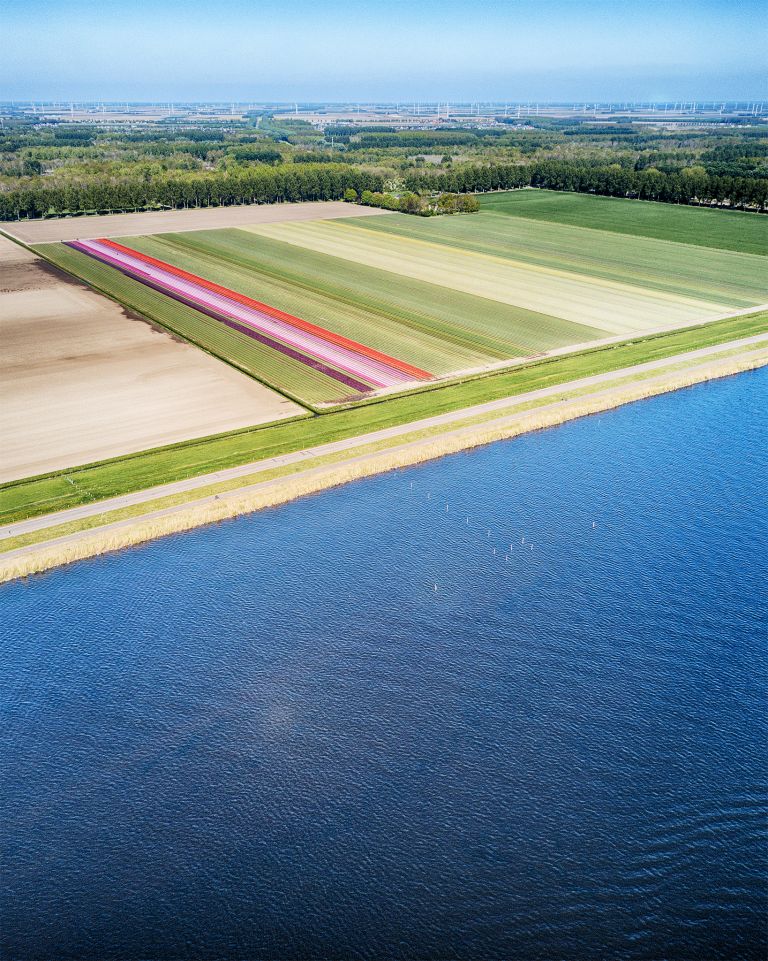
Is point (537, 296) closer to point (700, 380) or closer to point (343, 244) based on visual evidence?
point (700, 380)

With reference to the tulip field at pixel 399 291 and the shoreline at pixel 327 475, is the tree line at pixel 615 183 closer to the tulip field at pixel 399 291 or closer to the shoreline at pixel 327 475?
the tulip field at pixel 399 291

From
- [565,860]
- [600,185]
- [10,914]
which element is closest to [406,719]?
[565,860]

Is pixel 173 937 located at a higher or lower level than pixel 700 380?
lower

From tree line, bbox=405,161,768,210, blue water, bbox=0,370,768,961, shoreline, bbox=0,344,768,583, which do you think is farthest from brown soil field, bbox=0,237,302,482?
tree line, bbox=405,161,768,210

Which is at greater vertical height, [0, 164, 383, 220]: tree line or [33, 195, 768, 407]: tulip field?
[0, 164, 383, 220]: tree line

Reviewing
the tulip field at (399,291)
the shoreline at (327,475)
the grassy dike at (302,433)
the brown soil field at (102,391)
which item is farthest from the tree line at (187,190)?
the shoreline at (327,475)

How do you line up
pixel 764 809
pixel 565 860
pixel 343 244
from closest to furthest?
1. pixel 565 860
2. pixel 764 809
3. pixel 343 244

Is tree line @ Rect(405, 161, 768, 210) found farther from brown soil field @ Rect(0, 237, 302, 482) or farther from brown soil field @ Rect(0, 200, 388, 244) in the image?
brown soil field @ Rect(0, 237, 302, 482)
